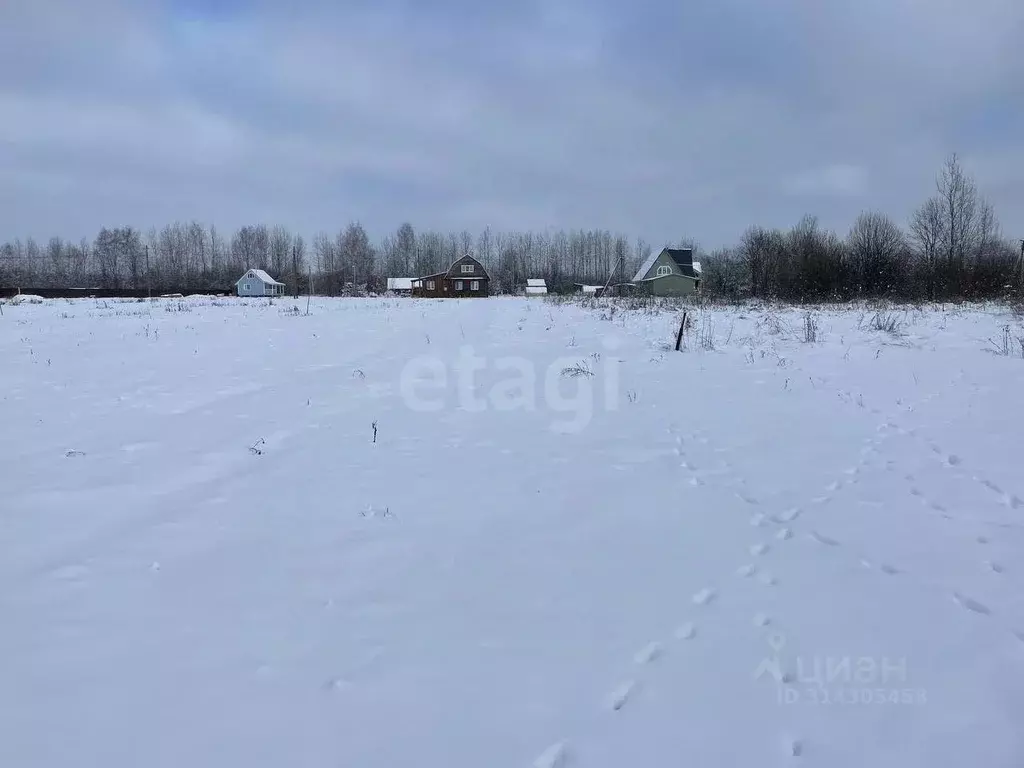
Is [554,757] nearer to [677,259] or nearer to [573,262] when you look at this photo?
[677,259]

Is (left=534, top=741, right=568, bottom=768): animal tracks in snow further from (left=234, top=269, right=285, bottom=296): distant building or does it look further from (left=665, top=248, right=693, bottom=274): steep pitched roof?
(left=234, top=269, right=285, bottom=296): distant building

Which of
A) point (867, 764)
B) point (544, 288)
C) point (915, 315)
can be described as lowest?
point (867, 764)

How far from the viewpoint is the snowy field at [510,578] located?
2.56 metres

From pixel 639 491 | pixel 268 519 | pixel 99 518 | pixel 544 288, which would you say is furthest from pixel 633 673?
pixel 544 288

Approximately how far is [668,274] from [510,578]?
Answer: 166 feet

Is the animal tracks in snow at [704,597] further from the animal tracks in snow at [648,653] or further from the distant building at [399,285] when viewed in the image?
the distant building at [399,285]

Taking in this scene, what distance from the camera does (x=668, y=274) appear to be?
50906 mm

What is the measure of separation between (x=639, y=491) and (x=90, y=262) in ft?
376

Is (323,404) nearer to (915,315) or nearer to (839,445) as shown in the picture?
(839,445)

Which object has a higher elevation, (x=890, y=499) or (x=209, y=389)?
(x=209, y=389)

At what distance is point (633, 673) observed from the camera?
291cm

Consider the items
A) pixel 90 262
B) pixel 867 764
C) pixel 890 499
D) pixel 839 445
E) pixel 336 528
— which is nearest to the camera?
pixel 867 764

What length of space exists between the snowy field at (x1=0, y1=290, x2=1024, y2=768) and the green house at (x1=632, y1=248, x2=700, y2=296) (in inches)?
1729

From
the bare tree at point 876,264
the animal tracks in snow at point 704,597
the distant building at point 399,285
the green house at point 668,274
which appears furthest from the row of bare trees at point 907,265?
the distant building at point 399,285
